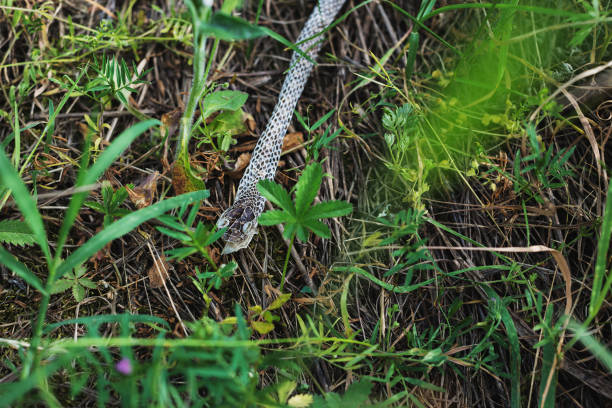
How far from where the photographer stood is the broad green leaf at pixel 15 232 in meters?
2.07

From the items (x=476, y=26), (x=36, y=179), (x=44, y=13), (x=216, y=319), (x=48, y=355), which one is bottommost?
(x=216, y=319)

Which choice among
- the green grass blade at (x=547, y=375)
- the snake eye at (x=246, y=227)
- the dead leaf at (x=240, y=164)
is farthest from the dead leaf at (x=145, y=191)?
the green grass blade at (x=547, y=375)

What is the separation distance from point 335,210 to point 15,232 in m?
1.59

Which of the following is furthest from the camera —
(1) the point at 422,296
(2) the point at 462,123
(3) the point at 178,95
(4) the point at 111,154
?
(3) the point at 178,95

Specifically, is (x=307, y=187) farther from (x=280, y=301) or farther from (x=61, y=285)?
(x=61, y=285)

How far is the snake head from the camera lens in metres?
2.19

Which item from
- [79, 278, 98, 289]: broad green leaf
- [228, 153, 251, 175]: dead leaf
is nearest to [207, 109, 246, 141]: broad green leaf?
[228, 153, 251, 175]: dead leaf

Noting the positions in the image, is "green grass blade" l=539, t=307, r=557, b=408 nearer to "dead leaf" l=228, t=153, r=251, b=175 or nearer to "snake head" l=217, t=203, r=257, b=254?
"snake head" l=217, t=203, r=257, b=254

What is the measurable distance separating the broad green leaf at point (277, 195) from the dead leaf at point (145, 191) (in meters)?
0.77

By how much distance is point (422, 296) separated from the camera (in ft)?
7.57

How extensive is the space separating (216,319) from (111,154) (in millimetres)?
977

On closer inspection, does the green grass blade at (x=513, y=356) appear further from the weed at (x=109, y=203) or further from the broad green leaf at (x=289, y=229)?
the weed at (x=109, y=203)

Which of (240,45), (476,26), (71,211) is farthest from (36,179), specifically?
(476,26)

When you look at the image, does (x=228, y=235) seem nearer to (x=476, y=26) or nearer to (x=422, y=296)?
(x=422, y=296)
